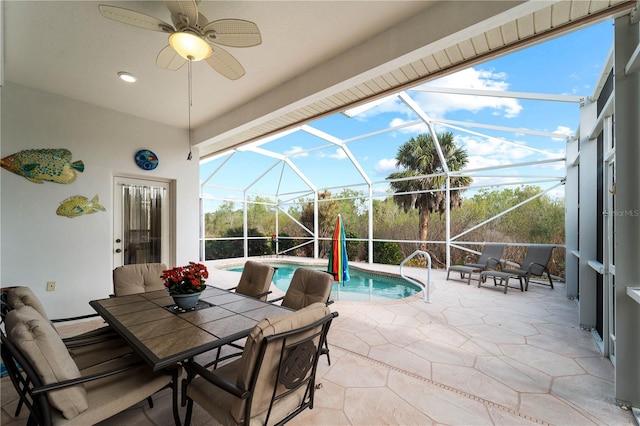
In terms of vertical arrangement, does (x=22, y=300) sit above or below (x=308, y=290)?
above

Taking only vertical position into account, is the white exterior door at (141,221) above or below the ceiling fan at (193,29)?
below

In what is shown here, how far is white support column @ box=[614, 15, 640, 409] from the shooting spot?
1911 millimetres

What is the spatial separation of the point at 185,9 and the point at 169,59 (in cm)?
66

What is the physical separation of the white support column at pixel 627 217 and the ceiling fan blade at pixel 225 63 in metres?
2.93

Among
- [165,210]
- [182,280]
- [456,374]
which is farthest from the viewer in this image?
[165,210]

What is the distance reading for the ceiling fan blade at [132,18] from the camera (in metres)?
1.62

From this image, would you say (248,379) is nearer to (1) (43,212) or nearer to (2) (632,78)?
(2) (632,78)

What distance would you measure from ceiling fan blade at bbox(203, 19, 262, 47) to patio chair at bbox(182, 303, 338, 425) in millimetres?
1874

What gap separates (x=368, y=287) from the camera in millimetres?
6617

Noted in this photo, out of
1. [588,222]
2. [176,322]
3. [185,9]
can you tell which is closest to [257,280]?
[176,322]

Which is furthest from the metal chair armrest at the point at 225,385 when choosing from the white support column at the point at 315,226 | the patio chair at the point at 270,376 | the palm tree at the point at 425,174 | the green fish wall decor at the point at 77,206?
the white support column at the point at 315,226

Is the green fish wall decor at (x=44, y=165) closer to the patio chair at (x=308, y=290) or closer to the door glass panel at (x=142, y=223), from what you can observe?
the door glass panel at (x=142, y=223)

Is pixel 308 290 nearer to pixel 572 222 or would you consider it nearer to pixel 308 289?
pixel 308 289

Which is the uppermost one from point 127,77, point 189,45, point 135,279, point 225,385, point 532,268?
point 127,77
